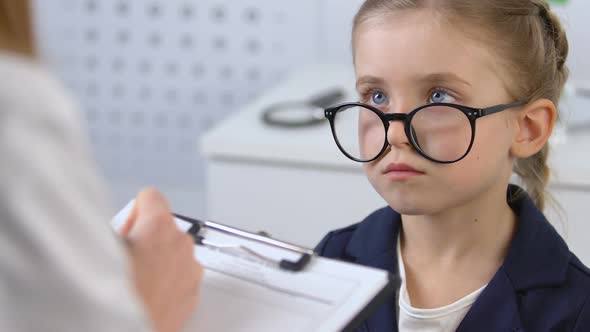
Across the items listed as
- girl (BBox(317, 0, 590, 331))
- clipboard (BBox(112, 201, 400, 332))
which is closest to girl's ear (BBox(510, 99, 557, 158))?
girl (BBox(317, 0, 590, 331))

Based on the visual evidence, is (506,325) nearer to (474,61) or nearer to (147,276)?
(474,61)

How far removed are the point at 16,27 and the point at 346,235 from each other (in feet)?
1.99

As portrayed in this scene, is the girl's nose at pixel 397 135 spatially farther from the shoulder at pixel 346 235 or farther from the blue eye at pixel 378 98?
the shoulder at pixel 346 235

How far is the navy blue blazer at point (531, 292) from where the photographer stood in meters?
0.77

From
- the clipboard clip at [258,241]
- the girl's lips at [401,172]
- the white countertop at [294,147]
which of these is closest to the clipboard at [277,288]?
the clipboard clip at [258,241]

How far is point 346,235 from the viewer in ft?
3.02

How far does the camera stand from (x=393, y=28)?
0.76 m

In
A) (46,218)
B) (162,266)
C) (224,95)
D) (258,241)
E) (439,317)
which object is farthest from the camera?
(224,95)

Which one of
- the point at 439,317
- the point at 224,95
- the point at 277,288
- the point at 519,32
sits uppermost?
the point at 519,32

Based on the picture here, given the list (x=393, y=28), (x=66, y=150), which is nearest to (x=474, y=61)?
(x=393, y=28)

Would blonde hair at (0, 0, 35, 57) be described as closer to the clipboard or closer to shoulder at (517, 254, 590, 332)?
the clipboard

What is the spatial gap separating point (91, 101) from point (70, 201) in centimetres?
170

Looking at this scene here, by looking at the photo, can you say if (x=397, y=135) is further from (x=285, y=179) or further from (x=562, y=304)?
(x=285, y=179)

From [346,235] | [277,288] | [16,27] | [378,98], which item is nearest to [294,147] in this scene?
[346,235]
